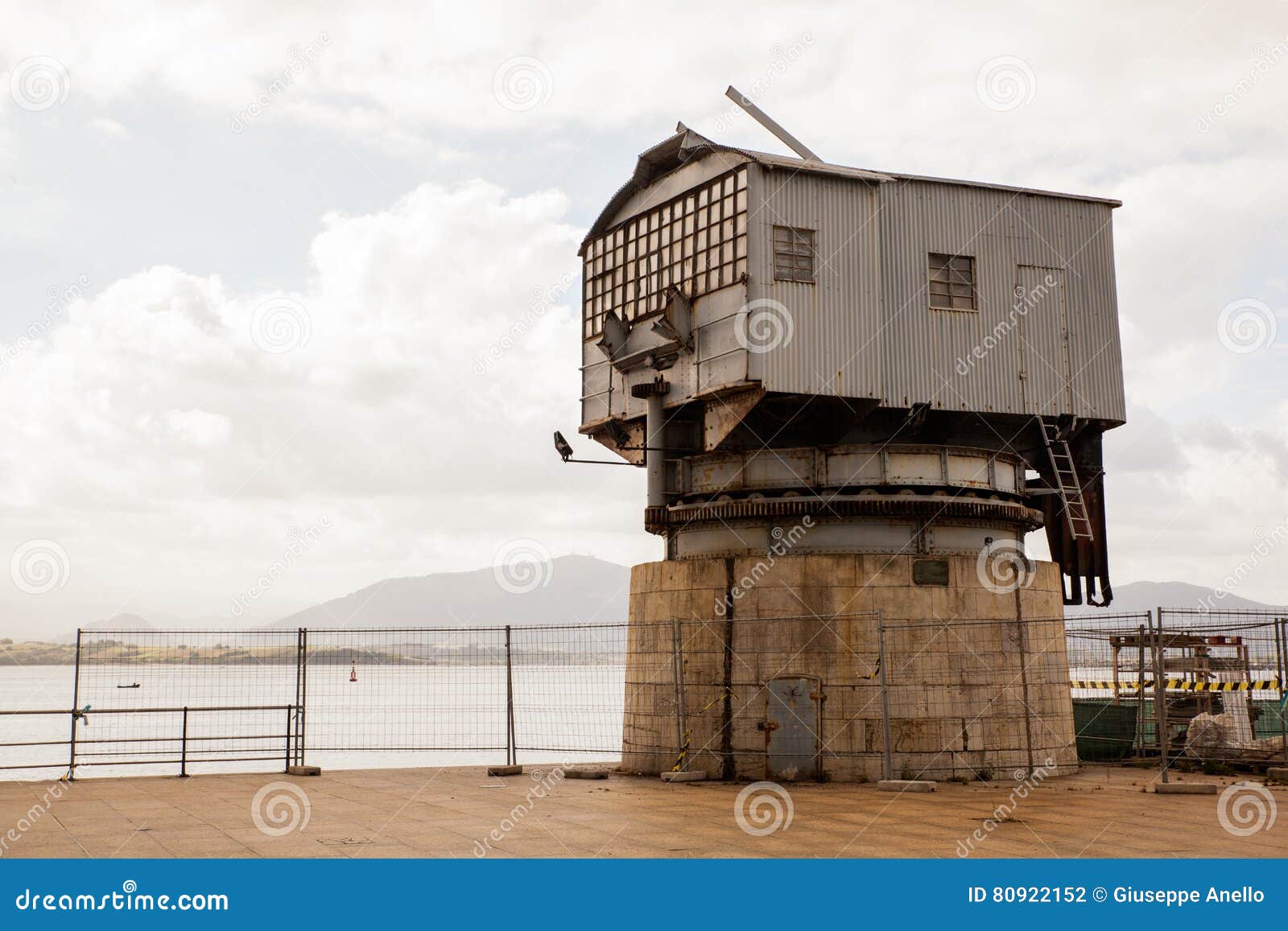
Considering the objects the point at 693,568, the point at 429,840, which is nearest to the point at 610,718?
the point at 693,568

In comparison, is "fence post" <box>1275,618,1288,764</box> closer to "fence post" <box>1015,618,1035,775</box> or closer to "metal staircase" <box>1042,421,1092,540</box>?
"fence post" <box>1015,618,1035,775</box>

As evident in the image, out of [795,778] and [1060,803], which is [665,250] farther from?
[1060,803]

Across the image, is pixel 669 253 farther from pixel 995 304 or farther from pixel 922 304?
pixel 995 304

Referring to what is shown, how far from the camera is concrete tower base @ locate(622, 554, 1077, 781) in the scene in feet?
62.5

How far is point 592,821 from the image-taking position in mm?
13711

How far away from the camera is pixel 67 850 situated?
1148 cm

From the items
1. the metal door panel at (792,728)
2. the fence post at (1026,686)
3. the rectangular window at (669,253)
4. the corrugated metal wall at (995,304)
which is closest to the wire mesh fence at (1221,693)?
the fence post at (1026,686)

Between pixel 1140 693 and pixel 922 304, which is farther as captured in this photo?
pixel 922 304

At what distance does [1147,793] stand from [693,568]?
8144mm

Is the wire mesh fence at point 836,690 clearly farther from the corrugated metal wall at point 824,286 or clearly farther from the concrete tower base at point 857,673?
the corrugated metal wall at point 824,286

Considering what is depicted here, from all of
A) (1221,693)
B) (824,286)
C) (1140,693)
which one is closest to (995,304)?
(824,286)

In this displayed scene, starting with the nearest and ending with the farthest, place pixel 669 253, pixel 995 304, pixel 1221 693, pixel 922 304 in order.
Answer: pixel 922 304, pixel 995 304, pixel 669 253, pixel 1221 693

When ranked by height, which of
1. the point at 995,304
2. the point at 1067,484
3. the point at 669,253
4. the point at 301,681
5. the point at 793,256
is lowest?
the point at 301,681

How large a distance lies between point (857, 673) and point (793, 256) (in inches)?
284
